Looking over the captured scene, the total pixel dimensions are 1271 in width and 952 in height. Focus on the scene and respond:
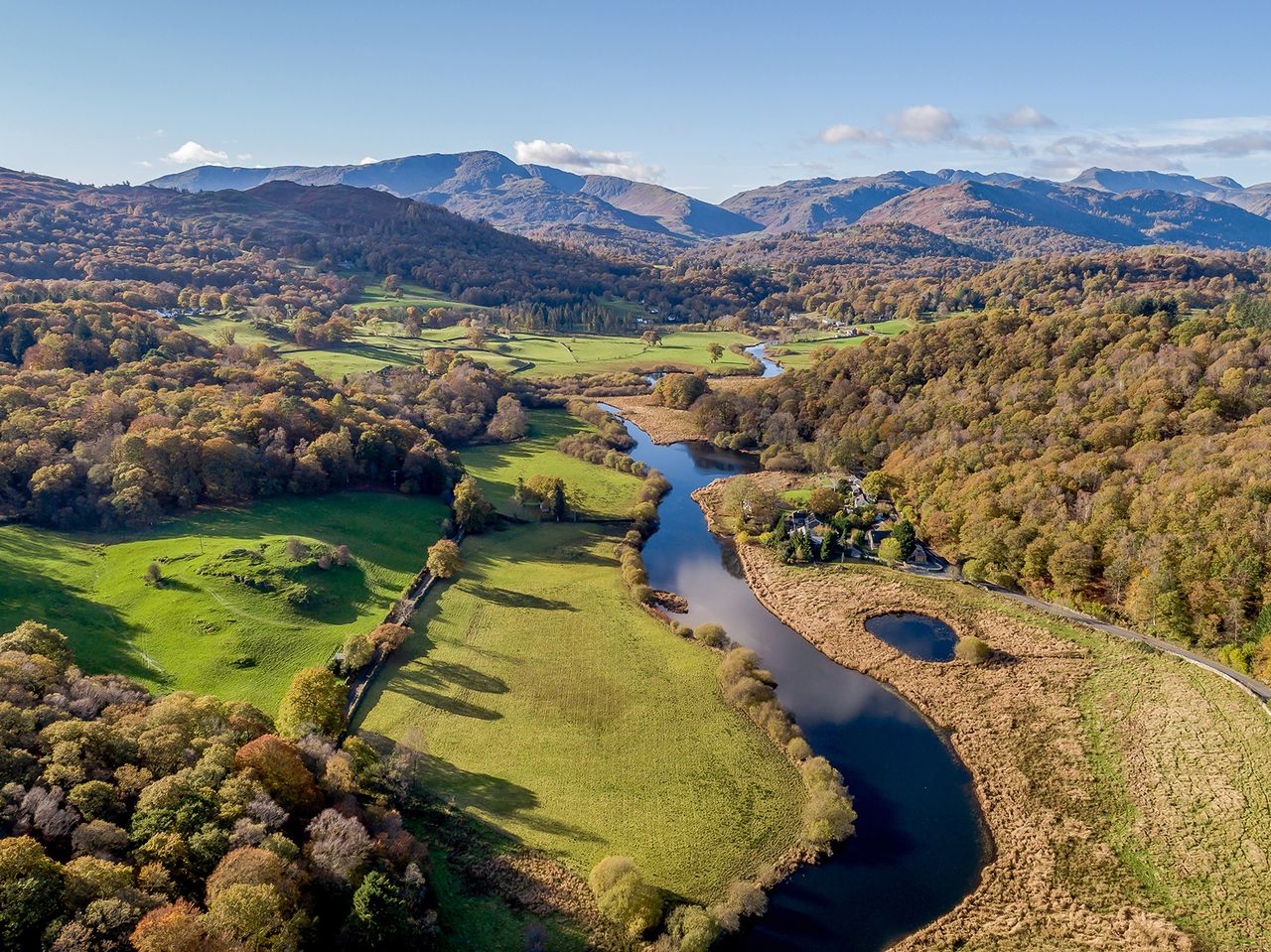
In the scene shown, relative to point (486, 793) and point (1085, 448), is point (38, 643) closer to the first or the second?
point (486, 793)

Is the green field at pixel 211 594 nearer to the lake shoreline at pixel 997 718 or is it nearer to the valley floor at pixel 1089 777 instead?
the lake shoreline at pixel 997 718

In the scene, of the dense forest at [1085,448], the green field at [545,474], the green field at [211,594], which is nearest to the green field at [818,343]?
the dense forest at [1085,448]

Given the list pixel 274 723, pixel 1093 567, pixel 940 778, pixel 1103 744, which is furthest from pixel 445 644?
pixel 1093 567

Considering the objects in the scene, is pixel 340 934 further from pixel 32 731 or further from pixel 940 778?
pixel 940 778

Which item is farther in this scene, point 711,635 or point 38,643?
point 711,635

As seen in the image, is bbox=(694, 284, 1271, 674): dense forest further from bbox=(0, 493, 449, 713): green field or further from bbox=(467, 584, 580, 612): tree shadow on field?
bbox=(0, 493, 449, 713): green field

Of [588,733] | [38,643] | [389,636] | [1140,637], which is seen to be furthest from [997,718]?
[38,643]

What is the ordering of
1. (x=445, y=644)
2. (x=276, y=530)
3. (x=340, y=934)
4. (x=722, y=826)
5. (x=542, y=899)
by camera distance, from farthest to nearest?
(x=276, y=530) < (x=445, y=644) < (x=722, y=826) < (x=542, y=899) < (x=340, y=934)
